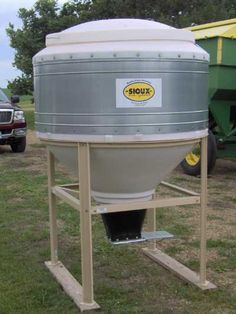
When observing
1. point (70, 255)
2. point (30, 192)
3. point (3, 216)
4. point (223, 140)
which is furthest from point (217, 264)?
point (223, 140)

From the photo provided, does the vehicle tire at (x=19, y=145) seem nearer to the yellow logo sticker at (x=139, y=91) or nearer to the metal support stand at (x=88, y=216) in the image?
the metal support stand at (x=88, y=216)

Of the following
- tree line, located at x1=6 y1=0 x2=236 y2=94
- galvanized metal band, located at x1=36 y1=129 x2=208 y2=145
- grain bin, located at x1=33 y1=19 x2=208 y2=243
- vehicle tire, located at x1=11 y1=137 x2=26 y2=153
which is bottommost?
vehicle tire, located at x1=11 y1=137 x2=26 y2=153

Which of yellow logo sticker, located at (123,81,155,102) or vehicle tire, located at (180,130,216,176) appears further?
vehicle tire, located at (180,130,216,176)

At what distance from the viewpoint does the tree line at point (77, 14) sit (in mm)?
25031

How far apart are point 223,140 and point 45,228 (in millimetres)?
3868

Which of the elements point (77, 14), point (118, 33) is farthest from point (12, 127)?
point (77, 14)

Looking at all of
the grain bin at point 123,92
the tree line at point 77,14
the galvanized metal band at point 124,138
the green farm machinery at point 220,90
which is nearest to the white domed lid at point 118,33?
the grain bin at point 123,92

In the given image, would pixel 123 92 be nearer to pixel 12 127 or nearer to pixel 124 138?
pixel 124 138

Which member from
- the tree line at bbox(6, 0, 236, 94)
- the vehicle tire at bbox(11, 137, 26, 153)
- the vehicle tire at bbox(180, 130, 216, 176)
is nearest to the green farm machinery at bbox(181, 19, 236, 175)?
the vehicle tire at bbox(180, 130, 216, 176)

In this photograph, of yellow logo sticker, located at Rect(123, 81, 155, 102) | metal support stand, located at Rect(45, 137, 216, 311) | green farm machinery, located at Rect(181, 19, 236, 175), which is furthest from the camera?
green farm machinery, located at Rect(181, 19, 236, 175)

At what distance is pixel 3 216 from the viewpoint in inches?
261

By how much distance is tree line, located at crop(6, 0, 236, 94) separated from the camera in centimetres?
2503

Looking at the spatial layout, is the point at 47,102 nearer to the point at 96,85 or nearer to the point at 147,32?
the point at 96,85

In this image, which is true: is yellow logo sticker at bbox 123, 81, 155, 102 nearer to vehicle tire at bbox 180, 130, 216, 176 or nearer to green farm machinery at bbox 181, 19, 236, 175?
green farm machinery at bbox 181, 19, 236, 175
